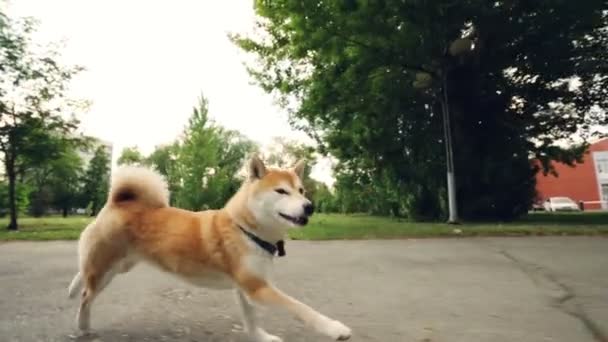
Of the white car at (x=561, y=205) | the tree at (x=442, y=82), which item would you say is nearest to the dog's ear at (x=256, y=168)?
the tree at (x=442, y=82)

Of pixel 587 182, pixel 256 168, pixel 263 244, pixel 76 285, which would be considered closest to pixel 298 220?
pixel 263 244

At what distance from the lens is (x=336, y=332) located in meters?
2.48

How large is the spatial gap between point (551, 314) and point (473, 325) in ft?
2.83

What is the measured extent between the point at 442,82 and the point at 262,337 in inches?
555

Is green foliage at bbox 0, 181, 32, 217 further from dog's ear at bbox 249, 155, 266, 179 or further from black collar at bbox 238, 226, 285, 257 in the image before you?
black collar at bbox 238, 226, 285, 257

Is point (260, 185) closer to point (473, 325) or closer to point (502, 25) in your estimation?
point (473, 325)

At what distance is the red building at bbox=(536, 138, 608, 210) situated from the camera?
57.3 m

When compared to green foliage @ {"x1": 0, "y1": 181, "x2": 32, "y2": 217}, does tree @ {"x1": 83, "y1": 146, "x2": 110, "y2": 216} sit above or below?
above

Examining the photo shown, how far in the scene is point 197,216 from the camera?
3.35 metres

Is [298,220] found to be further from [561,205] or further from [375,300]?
[561,205]

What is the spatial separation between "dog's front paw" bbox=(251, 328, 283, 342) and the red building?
6305 centimetres

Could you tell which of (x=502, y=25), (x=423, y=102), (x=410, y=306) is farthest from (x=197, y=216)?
(x=423, y=102)

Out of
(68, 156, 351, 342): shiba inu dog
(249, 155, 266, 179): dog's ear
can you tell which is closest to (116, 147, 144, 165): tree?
(68, 156, 351, 342): shiba inu dog

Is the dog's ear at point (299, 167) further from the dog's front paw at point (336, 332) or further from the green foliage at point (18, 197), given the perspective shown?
the green foliage at point (18, 197)
